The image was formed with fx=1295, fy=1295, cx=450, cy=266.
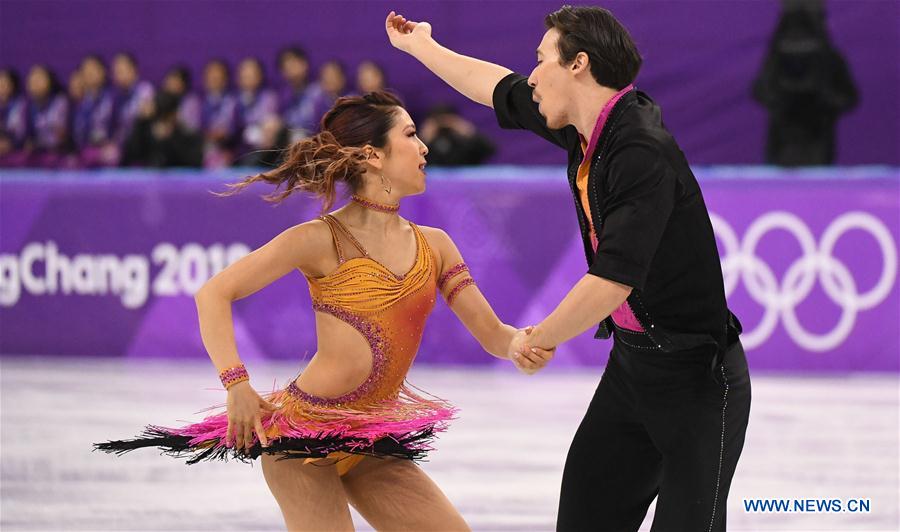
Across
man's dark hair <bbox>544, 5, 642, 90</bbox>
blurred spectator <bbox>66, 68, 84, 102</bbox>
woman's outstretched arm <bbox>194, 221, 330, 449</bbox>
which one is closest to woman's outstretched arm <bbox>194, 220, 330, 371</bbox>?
woman's outstretched arm <bbox>194, 221, 330, 449</bbox>

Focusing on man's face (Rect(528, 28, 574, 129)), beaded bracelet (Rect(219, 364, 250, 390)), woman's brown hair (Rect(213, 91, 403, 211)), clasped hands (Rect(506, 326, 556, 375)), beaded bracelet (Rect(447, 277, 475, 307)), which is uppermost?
man's face (Rect(528, 28, 574, 129))

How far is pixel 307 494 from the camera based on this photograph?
350 centimetres

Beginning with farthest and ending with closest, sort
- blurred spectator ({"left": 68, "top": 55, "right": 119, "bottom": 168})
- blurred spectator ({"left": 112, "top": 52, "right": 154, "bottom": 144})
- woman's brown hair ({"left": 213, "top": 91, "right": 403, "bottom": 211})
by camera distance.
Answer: blurred spectator ({"left": 112, "top": 52, "right": 154, "bottom": 144})
blurred spectator ({"left": 68, "top": 55, "right": 119, "bottom": 168})
woman's brown hair ({"left": 213, "top": 91, "right": 403, "bottom": 211})

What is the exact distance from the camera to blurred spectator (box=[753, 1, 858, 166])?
32.7 feet

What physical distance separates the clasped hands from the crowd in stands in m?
7.00

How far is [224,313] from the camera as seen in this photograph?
11.2 ft

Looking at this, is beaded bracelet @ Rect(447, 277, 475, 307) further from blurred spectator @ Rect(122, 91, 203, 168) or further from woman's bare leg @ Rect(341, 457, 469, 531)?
blurred spectator @ Rect(122, 91, 203, 168)

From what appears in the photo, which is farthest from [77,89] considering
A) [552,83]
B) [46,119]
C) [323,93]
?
[552,83]

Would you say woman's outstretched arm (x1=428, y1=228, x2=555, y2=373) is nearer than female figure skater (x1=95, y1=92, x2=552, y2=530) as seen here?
No

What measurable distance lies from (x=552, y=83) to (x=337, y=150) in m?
0.68

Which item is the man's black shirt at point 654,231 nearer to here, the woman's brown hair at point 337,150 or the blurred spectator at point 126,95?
the woman's brown hair at point 337,150

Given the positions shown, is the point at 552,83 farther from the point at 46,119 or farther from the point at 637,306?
the point at 46,119

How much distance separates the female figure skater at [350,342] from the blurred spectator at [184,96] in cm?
829

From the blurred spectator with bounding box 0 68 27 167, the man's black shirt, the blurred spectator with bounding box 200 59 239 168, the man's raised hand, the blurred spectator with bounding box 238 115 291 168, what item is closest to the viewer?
the man's black shirt
